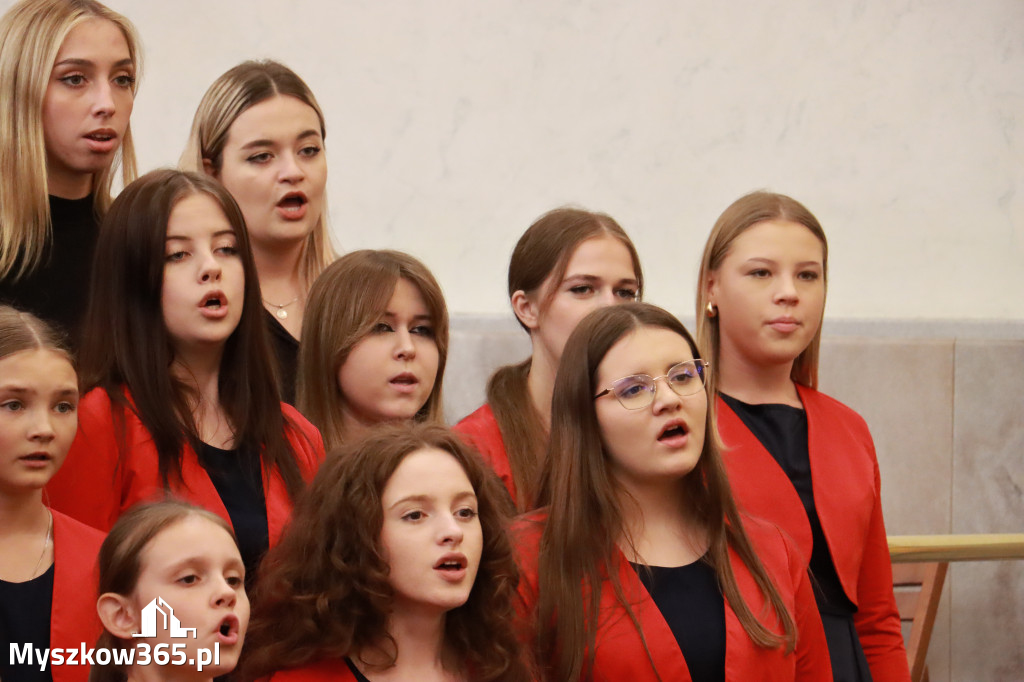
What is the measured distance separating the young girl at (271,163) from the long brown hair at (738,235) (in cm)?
69

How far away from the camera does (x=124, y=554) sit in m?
1.49

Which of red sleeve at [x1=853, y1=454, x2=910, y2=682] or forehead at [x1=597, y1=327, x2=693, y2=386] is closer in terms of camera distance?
forehead at [x1=597, y1=327, x2=693, y2=386]

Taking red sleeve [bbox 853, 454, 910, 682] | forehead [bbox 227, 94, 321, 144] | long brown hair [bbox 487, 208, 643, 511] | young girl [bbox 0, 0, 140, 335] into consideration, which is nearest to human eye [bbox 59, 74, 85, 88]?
young girl [bbox 0, 0, 140, 335]

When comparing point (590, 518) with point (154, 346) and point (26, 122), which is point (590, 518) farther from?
point (26, 122)

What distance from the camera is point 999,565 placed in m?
3.41

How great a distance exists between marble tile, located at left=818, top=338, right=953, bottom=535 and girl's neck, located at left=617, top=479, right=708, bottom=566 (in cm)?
164

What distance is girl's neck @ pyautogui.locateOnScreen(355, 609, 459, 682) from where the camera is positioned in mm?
1595

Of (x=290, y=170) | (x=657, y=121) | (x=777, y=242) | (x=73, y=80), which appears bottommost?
(x=777, y=242)

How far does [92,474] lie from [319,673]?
41 cm

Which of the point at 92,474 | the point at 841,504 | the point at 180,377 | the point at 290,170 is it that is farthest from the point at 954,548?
the point at 92,474

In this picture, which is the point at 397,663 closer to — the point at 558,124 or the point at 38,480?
the point at 38,480

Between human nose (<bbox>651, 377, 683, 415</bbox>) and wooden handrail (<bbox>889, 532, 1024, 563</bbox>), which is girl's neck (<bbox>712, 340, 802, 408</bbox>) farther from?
wooden handrail (<bbox>889, 532, 1024, 563</bbox>)

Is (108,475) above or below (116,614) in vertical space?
above

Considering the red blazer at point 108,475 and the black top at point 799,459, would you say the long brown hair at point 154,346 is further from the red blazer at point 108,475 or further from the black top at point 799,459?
the black top at point 799,459
